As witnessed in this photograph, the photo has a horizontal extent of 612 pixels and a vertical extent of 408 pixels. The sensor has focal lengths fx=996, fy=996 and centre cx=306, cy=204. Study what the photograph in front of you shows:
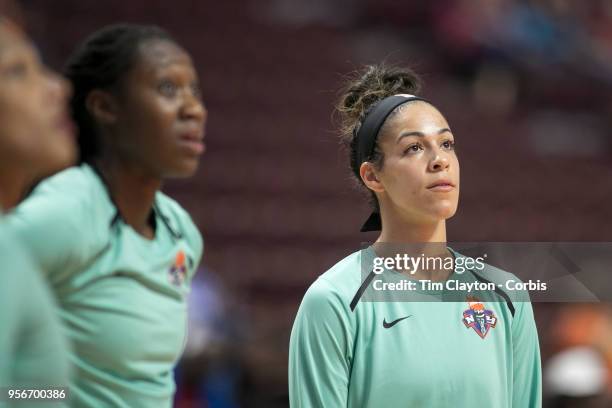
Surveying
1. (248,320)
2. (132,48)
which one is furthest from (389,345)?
(248,320)

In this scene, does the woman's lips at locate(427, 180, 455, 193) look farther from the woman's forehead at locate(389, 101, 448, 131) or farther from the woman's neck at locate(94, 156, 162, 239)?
the woman's neck at locate(94, 156, 162, 239)

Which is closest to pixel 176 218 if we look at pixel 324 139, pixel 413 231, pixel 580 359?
pixel 413 231

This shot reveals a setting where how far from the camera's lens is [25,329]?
1.23m

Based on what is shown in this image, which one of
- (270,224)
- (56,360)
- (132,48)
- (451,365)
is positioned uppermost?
(270,224)

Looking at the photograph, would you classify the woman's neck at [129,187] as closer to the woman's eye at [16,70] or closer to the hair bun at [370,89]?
the hair bun at [370,89]

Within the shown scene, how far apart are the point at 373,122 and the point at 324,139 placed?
3.57 m

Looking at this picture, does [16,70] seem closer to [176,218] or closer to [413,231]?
[413,231]

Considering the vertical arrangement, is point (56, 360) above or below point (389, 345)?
below

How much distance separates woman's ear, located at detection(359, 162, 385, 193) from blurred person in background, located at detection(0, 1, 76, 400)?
0.92m

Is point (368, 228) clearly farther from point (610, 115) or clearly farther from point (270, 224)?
point (610, 115)

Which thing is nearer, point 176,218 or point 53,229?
point 53,229

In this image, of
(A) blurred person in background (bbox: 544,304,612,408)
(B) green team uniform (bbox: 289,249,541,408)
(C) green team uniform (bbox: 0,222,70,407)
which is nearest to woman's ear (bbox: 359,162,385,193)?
(B) green team uniform (bbox: 289,249,541,408)

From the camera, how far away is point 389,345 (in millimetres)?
2135

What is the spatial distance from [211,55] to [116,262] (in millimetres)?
8830
